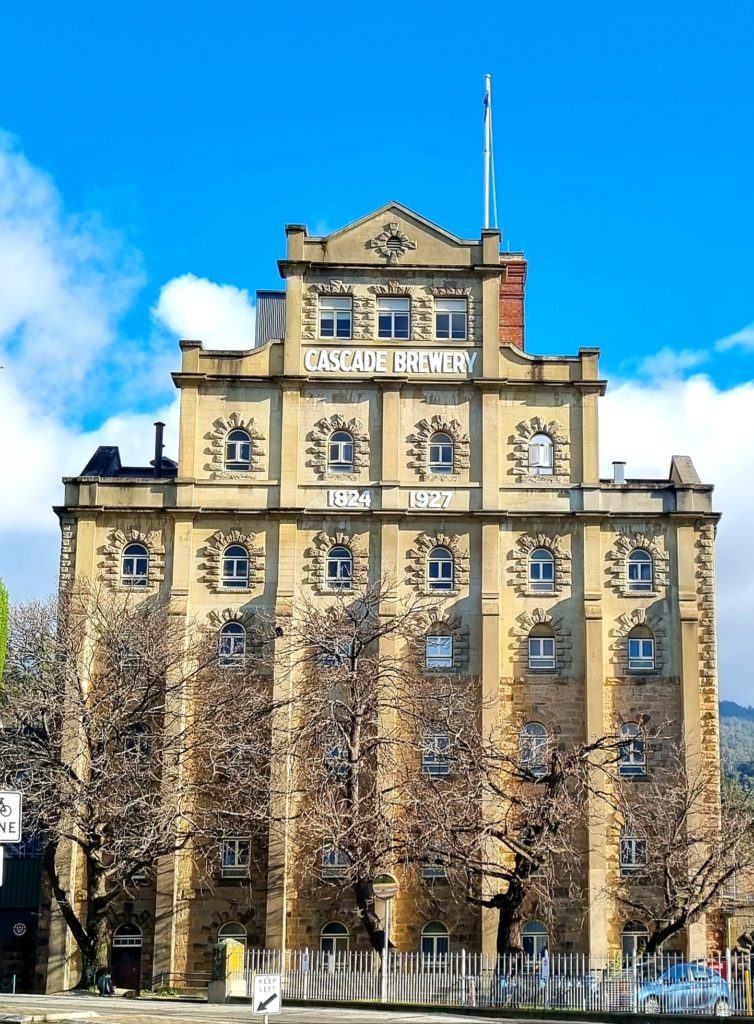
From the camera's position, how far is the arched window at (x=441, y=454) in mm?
54812

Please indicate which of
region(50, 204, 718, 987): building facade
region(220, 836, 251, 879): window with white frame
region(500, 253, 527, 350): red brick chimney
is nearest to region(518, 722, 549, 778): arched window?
region(50, 204, 718, 987): building facade

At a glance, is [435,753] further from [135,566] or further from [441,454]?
[135,566]

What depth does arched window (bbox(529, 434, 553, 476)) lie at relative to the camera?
54844 mm

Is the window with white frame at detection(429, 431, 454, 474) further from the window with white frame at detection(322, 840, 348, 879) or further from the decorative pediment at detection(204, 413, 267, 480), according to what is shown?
the window with white frame at detection(322, 840, 348, 879)

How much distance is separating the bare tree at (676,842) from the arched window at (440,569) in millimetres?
8747

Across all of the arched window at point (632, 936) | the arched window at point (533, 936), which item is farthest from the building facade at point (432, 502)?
the arched window at point (533, 936)

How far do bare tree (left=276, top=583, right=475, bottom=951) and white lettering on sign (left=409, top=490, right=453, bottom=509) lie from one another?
128 inches

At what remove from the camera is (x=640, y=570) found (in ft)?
178

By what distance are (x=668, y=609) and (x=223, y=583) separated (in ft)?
49.6

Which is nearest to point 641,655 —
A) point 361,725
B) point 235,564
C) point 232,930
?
point 361,725

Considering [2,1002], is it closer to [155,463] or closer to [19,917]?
[19,917]

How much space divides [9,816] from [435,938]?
32.0 meters

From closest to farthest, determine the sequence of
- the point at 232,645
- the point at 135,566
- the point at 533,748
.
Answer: the point at 533,748 → the point at 232,645 → the point at 135,566

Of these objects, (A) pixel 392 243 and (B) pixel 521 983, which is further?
(A) pixel 392 243
